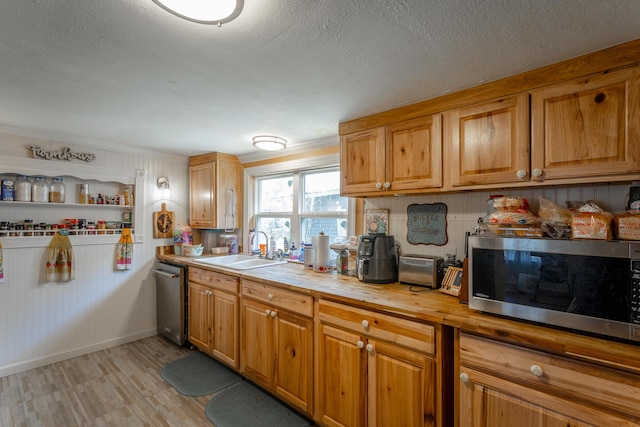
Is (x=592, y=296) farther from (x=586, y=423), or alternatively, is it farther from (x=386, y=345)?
(x=386, y=345)

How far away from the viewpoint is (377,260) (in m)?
2.08

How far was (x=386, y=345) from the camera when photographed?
159 centimetres

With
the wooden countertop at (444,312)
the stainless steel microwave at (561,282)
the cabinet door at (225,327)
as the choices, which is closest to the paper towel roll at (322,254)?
the wooden countertop at (444,312)

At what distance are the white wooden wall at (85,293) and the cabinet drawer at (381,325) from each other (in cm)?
254

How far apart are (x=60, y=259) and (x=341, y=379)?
2.83m

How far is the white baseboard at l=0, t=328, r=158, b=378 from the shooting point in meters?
2.63

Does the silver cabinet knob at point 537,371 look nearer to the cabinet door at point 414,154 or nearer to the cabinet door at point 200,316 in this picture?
the cabinet door at point 414,154

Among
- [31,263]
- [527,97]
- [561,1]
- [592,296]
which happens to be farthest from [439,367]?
[31,263]

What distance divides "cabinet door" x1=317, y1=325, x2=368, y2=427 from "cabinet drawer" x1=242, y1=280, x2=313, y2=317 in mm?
179

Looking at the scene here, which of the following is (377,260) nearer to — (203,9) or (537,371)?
(537,371)

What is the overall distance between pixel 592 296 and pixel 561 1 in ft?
3.61

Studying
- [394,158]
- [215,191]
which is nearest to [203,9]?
[394,158]

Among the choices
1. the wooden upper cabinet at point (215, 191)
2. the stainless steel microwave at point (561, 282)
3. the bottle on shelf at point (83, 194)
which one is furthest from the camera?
the wooden upper cabinet at point (215, 191)

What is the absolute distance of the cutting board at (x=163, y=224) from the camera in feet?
11.4
